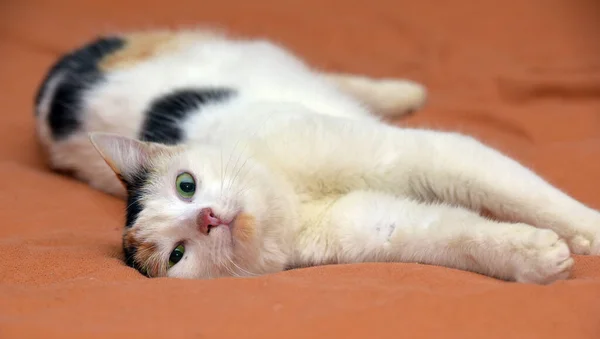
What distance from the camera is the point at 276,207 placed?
1.50 meters

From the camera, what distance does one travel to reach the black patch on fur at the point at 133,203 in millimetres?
1468

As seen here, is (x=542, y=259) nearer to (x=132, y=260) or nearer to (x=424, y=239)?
(x=424, y=239)

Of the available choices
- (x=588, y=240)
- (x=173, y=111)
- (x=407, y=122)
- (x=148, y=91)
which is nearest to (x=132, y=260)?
(x=173, y=111)

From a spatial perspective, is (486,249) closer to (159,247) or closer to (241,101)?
(159,247)

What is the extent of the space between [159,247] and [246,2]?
2.26 metres

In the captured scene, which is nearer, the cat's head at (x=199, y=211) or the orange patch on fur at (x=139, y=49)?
the cat's head at (x=199, y=211)

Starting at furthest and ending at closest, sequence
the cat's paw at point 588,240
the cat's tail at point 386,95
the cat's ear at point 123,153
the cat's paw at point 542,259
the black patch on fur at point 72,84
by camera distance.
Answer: the cat's tail at point 386,95 → the black patch on fur at point 72,84 → the cat's ear at point 123,153 → the cat's paw at point 588,240 → the cat's paw at point 542,259

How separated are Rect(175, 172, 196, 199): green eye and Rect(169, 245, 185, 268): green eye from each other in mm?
131

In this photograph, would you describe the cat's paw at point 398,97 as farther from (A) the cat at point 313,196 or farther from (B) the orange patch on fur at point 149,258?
(B) the orange patch on fur at point 149,258

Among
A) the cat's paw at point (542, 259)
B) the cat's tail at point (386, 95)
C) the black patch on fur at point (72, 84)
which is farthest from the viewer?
the cat's tail at point (386, 95)

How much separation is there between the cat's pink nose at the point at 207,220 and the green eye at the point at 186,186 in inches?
5.1

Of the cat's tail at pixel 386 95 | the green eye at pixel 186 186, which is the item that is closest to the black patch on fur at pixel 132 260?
the green eye at pixel 186 186

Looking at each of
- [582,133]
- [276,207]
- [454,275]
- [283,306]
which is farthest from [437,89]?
[283,306]

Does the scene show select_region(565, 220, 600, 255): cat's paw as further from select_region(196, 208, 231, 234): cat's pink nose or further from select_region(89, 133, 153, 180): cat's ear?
select_region(89, 133, 153, 180): cat's ear
